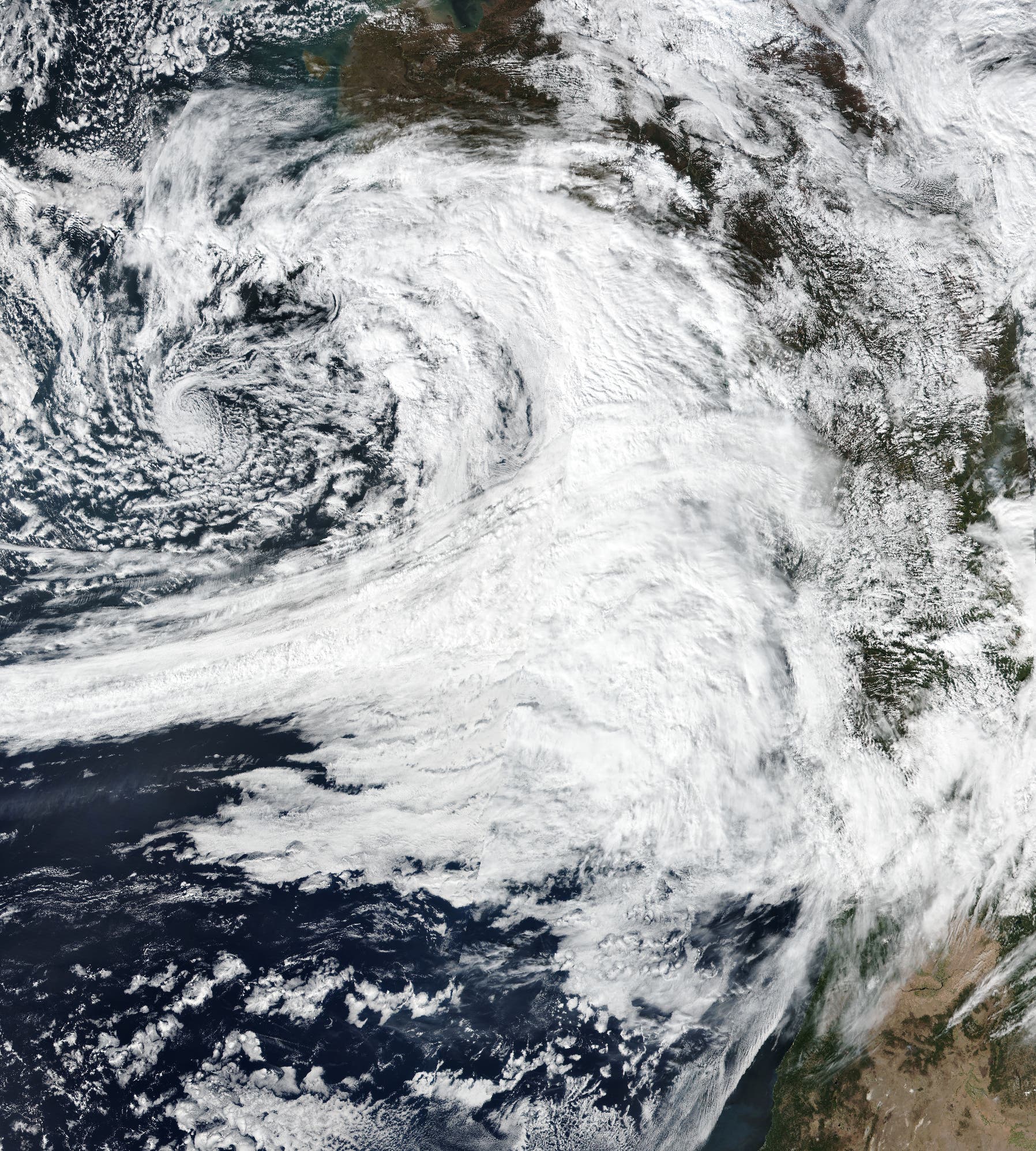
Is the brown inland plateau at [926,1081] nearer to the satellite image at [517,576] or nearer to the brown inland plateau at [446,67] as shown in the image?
the satellite image at [517,576]

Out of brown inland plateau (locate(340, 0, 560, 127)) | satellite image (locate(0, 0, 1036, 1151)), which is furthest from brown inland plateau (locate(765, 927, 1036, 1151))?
brown inland plateau (locate(340, 0, 560, 127))

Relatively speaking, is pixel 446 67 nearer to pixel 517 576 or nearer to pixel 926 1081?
pixel 517 576

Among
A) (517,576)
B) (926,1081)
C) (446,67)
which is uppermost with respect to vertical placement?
(446,67)

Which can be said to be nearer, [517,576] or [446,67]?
[517,576]

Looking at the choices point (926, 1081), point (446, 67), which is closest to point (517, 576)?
point (446, 67)

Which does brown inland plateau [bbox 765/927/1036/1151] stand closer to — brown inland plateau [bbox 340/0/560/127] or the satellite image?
the satellite image

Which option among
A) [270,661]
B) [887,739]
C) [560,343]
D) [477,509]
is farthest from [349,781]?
[887,739]
